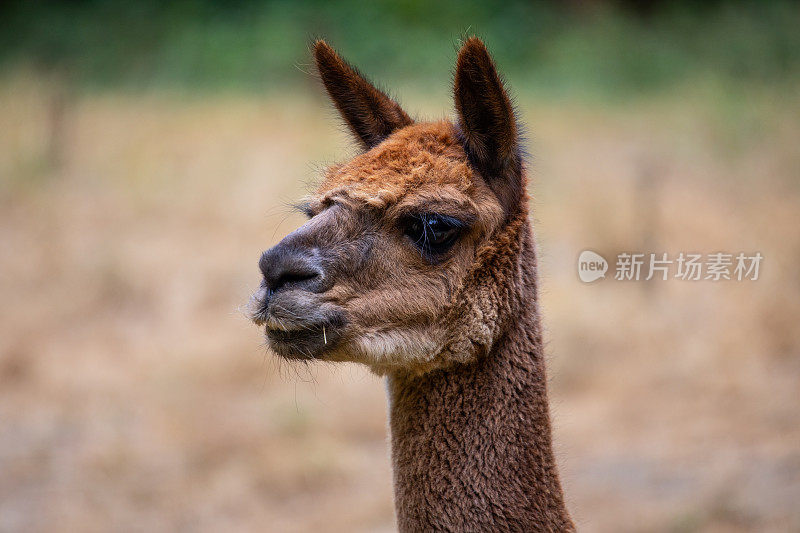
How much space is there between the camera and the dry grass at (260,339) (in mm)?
6594

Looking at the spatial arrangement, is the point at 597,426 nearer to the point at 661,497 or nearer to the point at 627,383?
the point at 627,383

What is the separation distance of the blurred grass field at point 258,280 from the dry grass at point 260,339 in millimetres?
29

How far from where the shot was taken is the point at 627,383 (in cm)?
796

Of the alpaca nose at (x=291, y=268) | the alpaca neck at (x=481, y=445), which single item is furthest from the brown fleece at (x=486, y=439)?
the alpaca nose at (x=291, y=268)

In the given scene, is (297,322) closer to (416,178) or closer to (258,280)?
(416,178)

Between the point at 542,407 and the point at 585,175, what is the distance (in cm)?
914

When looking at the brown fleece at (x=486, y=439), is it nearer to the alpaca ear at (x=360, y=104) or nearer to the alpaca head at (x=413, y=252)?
the alpaca head at (x=413, y=252)

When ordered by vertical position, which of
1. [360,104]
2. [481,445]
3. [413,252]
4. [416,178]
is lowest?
[481,445]

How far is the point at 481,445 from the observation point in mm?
3068

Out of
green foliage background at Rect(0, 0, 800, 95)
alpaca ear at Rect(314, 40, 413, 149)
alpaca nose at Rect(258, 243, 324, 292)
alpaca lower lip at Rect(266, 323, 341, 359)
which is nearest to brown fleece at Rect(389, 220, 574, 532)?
alpaca lower lip at Rect(266, 323, 341, 359)

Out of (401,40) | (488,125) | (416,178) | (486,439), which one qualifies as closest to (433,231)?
(416,178)

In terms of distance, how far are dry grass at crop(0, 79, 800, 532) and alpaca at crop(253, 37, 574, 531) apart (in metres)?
0.50

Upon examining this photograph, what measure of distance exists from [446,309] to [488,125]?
2.32 feet

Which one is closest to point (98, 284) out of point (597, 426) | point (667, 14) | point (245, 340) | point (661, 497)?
point (245, 340)
